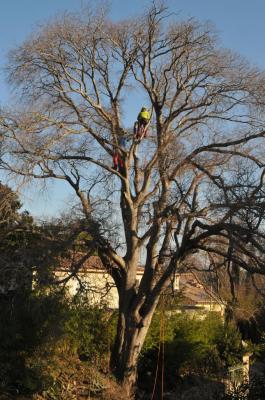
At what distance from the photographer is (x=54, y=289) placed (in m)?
15.8

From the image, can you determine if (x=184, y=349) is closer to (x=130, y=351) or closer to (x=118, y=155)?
(x=130, y=351)

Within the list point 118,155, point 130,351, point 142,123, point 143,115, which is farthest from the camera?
point 118,155

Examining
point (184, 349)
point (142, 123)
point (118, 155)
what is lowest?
point (184, 349)

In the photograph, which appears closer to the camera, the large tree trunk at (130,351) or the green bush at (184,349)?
the large tree trunk at (130,351)

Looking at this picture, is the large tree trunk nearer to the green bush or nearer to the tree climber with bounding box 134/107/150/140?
the green bush

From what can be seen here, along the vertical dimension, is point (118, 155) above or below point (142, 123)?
below

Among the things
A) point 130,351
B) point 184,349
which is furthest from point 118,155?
point 184,349

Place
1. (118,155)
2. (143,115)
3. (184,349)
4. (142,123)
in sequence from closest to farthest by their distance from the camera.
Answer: (143,115) < (142,123) < (118,155) < (184,349)

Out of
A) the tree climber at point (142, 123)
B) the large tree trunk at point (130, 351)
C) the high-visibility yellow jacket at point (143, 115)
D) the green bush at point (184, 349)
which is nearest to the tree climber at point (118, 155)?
the tree climber at point (142, 123)

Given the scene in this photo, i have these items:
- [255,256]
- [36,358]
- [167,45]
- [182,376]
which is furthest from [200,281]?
[167,45]

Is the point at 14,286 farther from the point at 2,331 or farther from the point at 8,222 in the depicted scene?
the point at 8,222

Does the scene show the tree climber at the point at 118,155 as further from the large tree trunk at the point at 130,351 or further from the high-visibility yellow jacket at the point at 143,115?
the large tree trunk at the point at 130,351

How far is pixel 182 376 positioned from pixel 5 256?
1006 centimetres

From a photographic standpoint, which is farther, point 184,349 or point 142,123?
point 184,349
